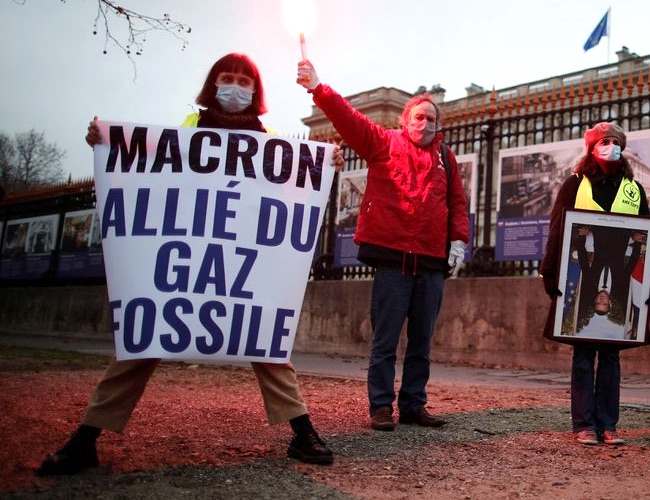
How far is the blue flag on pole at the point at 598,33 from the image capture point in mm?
15141

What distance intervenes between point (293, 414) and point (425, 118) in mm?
2245

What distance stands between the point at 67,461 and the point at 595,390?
10.1ft

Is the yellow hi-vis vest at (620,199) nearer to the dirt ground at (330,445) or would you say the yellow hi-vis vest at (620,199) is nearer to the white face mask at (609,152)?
the white face mask at (609,152)

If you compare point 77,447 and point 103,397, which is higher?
point 103,397

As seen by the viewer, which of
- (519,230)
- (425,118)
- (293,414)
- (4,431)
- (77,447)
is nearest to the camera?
(77,447)

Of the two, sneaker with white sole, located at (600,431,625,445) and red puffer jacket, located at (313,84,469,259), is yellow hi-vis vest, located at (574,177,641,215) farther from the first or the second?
sneaker with white sole, located at (600,431,625,445)

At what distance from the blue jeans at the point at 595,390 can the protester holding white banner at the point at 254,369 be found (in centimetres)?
175

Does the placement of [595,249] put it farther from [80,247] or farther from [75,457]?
[80,247]

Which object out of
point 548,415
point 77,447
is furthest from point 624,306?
point 77,447

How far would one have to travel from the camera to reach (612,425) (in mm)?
3963

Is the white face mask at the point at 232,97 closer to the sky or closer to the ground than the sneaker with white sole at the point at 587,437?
closer to the sky

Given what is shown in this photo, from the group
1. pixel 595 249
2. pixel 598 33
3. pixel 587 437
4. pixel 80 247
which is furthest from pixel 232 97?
pixel 598 33

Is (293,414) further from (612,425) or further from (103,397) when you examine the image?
(612,425)

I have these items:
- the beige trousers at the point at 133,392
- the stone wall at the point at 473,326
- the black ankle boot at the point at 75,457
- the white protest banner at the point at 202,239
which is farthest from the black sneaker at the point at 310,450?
the stone wall at the point at 473,326
